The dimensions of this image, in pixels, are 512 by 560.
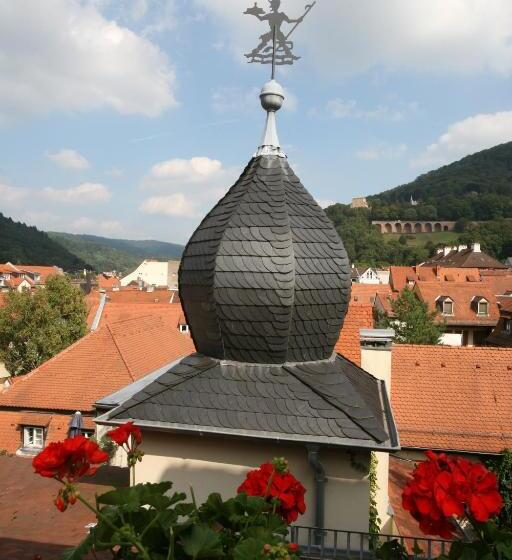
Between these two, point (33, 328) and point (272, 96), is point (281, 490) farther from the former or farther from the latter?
point (33, 328)

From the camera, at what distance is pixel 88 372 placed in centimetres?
1639

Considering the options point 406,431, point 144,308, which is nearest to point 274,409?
point 406,431

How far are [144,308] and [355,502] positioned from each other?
1082 inches

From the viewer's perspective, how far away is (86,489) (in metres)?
8.14

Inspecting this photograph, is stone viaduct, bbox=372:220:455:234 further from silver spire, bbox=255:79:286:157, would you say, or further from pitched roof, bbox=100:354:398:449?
pitched roof, bbox=100:354:398:449

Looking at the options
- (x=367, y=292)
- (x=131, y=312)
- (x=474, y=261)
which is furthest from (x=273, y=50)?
(x=474, y=261)

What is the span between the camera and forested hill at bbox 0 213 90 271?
498 feet

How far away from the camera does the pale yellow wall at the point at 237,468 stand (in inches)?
233

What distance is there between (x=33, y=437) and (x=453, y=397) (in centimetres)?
1266

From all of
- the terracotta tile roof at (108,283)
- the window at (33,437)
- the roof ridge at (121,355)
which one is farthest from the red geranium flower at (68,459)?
the terracotta tile roof at (108,283)

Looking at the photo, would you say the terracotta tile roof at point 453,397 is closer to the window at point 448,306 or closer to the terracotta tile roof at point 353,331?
the terracotta tile roof at point 353,331

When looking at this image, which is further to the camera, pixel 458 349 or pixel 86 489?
pixel 458 349

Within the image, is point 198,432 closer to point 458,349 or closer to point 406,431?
point 406,431

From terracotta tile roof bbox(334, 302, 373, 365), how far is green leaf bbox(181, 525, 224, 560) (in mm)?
9722
